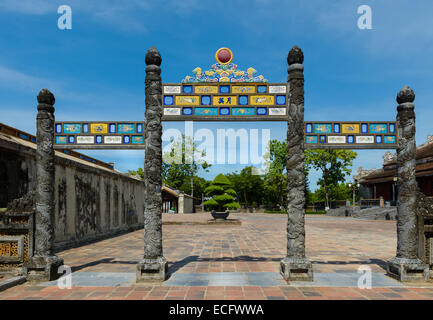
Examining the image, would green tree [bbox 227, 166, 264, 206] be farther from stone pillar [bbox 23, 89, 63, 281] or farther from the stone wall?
stone pillar [bbox 23, 89, 63, 281]

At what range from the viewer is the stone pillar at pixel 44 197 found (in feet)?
20.3

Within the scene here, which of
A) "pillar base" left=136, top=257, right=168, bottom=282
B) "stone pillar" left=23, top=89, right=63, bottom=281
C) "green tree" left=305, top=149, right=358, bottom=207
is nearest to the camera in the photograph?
"pillar base" left=136, top=257, right=168, bottom=282

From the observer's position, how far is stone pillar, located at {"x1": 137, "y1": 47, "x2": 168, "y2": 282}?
5918 mm

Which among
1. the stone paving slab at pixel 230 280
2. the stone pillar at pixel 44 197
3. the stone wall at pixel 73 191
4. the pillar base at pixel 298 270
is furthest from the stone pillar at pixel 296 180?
the stone wall at pixel 73 191

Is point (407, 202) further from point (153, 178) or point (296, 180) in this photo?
point (153, 178)

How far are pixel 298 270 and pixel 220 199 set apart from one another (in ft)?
55.4

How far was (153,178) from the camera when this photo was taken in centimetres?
617

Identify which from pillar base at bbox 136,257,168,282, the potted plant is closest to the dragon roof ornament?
pillar base at bbox 136,257,168,282

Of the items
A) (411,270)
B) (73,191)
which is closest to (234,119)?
(411,270)

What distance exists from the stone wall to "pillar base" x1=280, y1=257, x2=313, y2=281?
7.31m

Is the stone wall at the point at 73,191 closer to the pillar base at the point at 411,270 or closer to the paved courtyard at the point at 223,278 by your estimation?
the paved courtyard at the point at 223,278
